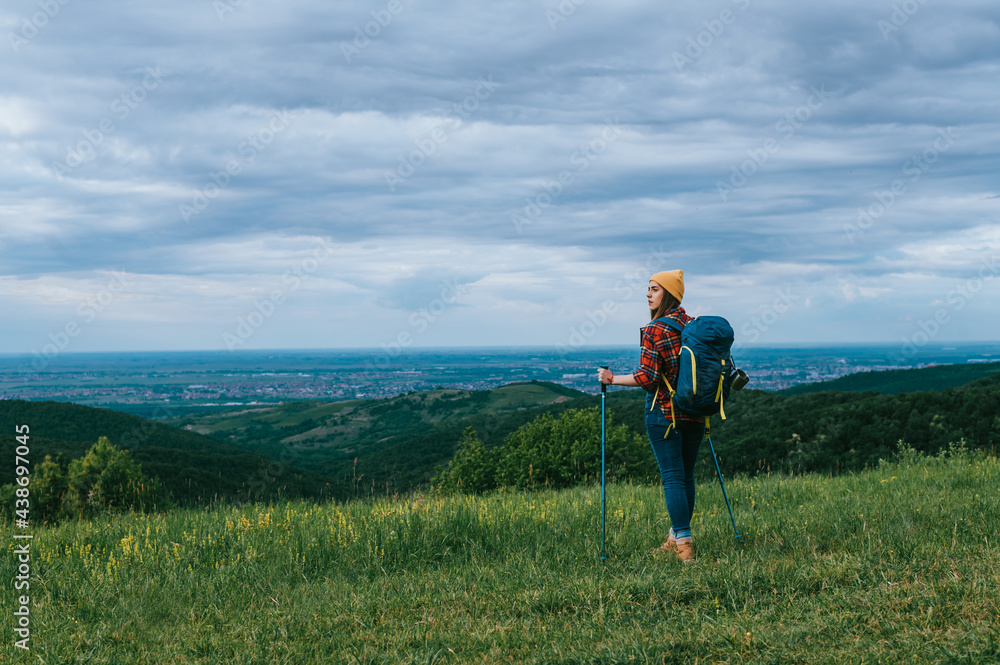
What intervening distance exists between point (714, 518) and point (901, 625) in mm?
3003

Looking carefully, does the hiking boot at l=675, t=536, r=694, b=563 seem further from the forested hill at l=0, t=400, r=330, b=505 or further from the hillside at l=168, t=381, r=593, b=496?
the hillside at l=168, t=381, r=593, b=496

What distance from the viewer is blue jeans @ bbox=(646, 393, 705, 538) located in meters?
5.58

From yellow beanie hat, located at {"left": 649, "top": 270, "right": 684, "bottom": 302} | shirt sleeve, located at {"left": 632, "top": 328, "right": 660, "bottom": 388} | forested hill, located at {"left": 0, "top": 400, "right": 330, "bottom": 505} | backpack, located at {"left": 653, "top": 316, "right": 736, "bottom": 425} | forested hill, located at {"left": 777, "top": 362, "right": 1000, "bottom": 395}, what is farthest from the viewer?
forested hill, located at {"left": 777, "top": 362, "right": 1000, "bottom": 395}

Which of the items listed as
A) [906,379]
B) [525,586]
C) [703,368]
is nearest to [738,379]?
[703,368]

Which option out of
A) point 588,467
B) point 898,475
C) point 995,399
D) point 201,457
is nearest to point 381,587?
point 898,475

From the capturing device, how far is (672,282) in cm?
574

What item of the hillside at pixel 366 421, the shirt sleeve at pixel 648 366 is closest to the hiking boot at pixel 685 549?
the shirt sleeve at pixel 648 366

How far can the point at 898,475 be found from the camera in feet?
31.0

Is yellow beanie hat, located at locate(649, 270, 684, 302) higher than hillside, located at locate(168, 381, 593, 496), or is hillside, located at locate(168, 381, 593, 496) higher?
yellow beanie hat, located at locate(649, 270, 684, 302)

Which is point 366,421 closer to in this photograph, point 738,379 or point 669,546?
point 669,546

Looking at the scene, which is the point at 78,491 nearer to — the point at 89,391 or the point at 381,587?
the point at 381,587

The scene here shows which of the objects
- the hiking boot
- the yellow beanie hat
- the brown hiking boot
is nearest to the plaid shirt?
the yellow beanie hat

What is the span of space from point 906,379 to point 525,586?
9142 centimetres

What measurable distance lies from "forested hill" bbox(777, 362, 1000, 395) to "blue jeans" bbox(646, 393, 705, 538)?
73.5m
